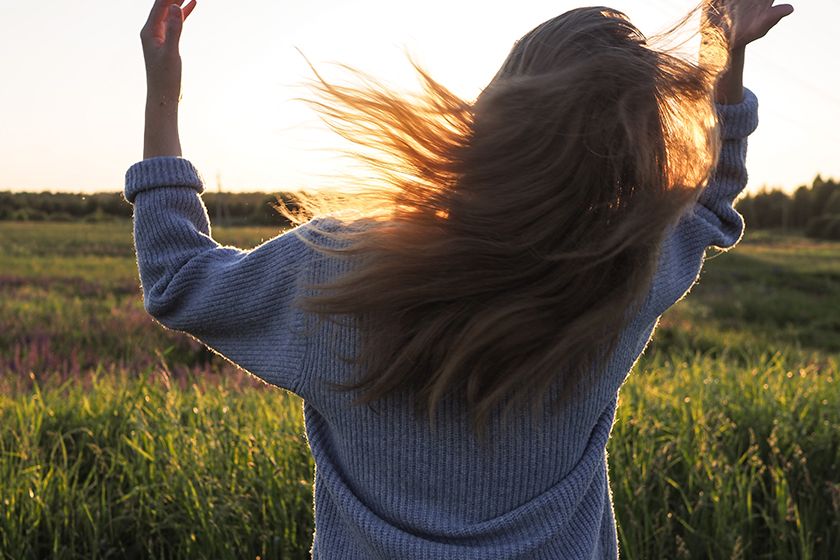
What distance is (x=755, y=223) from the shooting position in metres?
77.4

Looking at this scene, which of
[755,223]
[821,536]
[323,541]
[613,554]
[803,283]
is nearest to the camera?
[323,541]

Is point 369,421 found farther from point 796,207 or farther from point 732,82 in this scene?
point 796,207

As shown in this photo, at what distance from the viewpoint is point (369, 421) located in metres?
1.25

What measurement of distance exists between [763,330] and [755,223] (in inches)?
2652

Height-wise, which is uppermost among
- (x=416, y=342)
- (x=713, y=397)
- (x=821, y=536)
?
(x=416, y=342)

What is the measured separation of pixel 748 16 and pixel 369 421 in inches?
43.9


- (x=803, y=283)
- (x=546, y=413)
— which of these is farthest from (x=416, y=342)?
(x=803, y=283)

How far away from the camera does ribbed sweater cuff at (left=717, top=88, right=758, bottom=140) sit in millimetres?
1562

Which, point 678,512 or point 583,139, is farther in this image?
point 678,512

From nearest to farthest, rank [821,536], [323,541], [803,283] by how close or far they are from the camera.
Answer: [323,541] < [821,536] < [803,283]

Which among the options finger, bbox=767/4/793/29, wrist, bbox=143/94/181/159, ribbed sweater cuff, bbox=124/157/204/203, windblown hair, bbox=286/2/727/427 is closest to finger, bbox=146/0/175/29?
wrist, bbox=143/94/181/159

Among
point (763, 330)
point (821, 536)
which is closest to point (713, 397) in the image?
point (821, 536)

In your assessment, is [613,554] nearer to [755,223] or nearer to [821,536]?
[821,536]

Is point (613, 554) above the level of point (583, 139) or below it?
below
